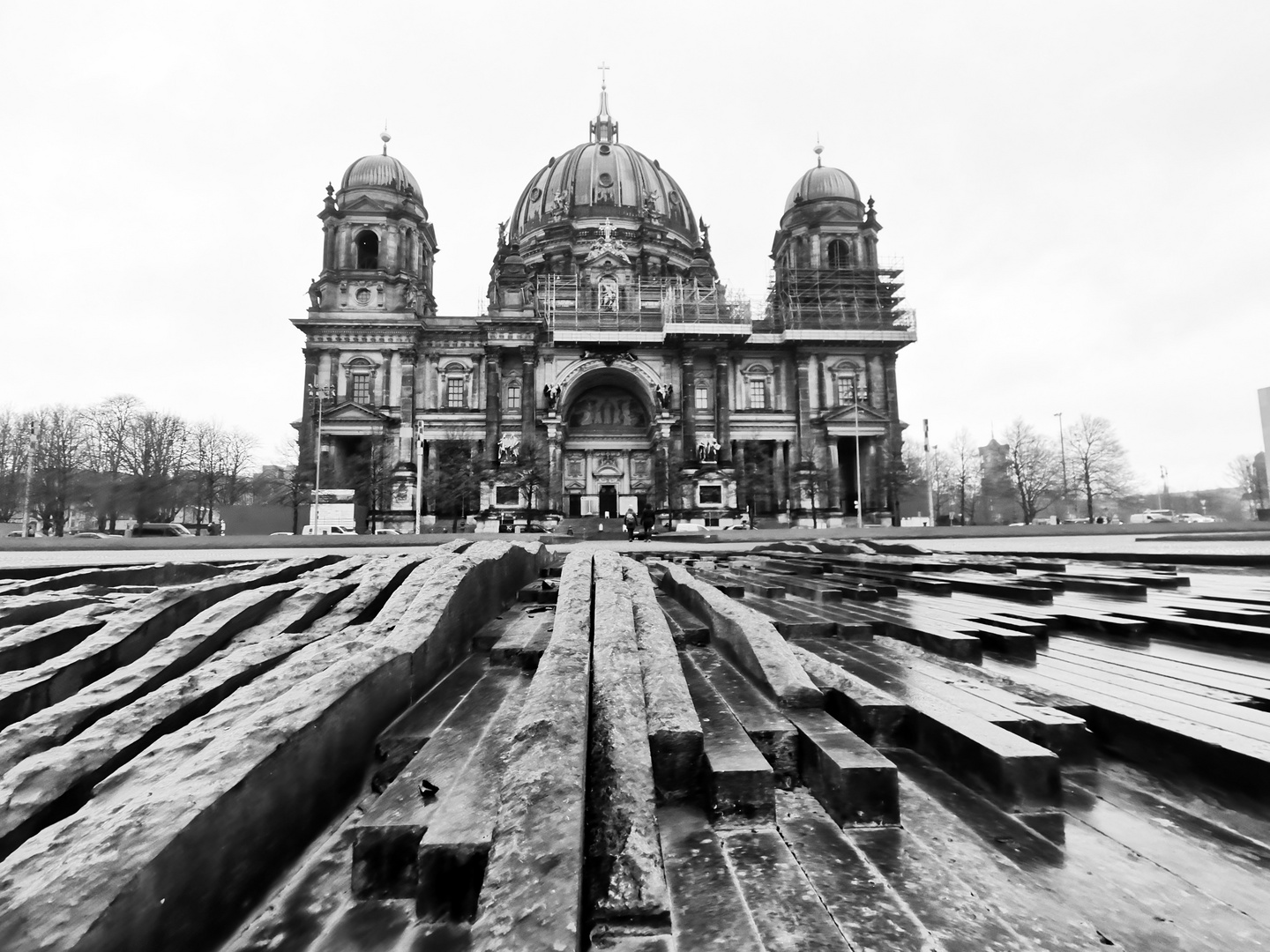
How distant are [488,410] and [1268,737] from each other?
44.2 metres

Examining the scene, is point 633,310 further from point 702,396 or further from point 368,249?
point 368,249

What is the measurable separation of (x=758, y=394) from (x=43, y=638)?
4642cm

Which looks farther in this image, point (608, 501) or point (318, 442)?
point (608, 501)

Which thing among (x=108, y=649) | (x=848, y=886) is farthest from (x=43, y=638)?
(x=848, y=886)

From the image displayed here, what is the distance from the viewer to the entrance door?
153 feet

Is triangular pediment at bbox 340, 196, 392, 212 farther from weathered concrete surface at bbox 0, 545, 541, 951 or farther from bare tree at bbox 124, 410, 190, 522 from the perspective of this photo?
weathered concrete surface at bbox 0, 545, 541, 951

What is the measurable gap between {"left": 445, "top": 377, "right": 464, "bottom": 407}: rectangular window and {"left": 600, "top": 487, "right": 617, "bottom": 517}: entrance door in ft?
39.6

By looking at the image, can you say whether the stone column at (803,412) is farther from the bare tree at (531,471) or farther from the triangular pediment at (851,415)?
the bare tree at (531,471)

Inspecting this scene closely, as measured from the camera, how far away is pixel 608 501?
4678cm

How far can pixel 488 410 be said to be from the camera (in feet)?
145

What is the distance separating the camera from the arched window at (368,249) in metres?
45.8

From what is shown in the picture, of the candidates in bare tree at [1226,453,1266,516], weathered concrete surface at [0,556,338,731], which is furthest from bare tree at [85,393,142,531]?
bare tree at [1226,453,1266,516]

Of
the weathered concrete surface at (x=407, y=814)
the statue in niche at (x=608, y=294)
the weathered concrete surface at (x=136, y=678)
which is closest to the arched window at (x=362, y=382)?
the statue in niche at (x=608, y=294)

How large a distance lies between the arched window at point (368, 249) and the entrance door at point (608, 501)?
916 inches
